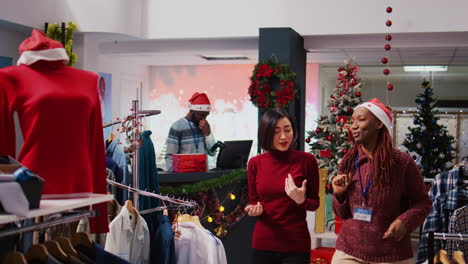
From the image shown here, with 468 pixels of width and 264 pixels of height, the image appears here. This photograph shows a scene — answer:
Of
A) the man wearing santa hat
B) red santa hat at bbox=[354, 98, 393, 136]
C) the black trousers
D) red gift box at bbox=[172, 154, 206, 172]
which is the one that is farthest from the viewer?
the man wearing santa hat

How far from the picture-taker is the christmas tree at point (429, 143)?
10938 mm

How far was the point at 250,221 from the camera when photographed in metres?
6.35

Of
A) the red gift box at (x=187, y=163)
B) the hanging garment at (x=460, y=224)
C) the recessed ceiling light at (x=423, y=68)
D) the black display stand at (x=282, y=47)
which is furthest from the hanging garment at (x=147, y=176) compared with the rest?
the recessed ceiling light at (x=423, y=68)

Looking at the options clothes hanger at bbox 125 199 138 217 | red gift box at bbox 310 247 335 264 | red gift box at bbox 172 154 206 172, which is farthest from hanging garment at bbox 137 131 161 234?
red gift box at bbox 310 247 335 264

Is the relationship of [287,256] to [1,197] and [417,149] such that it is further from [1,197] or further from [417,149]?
[417,149]

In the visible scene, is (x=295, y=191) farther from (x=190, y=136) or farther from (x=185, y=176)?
(x=190, y=136)

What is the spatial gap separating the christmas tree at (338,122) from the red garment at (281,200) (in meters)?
4.37

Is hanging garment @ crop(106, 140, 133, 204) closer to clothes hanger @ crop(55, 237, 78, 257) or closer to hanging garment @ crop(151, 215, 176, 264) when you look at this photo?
hanging garment @ crop(151, 215, 176, 264)

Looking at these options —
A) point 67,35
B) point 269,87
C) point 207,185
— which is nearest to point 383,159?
point 207,185

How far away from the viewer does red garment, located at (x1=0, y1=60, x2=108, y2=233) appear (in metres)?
2.58

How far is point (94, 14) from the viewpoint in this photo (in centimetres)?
881

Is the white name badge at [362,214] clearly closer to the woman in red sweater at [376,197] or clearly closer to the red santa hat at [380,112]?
the woman in red sweater at [376,197]

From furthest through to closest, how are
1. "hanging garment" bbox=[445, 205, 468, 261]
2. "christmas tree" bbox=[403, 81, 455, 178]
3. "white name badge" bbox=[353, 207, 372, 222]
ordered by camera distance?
1. "christmas tree" bbox=[403, 81, 455, 178]
2. "hanging garment" bbox=[445, 205, 468, 261]
3. "white name badge" bbox=[353, 207, 372, 222]

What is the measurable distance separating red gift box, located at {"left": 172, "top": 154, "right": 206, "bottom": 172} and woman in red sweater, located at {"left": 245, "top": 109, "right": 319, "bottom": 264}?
2.16 m
